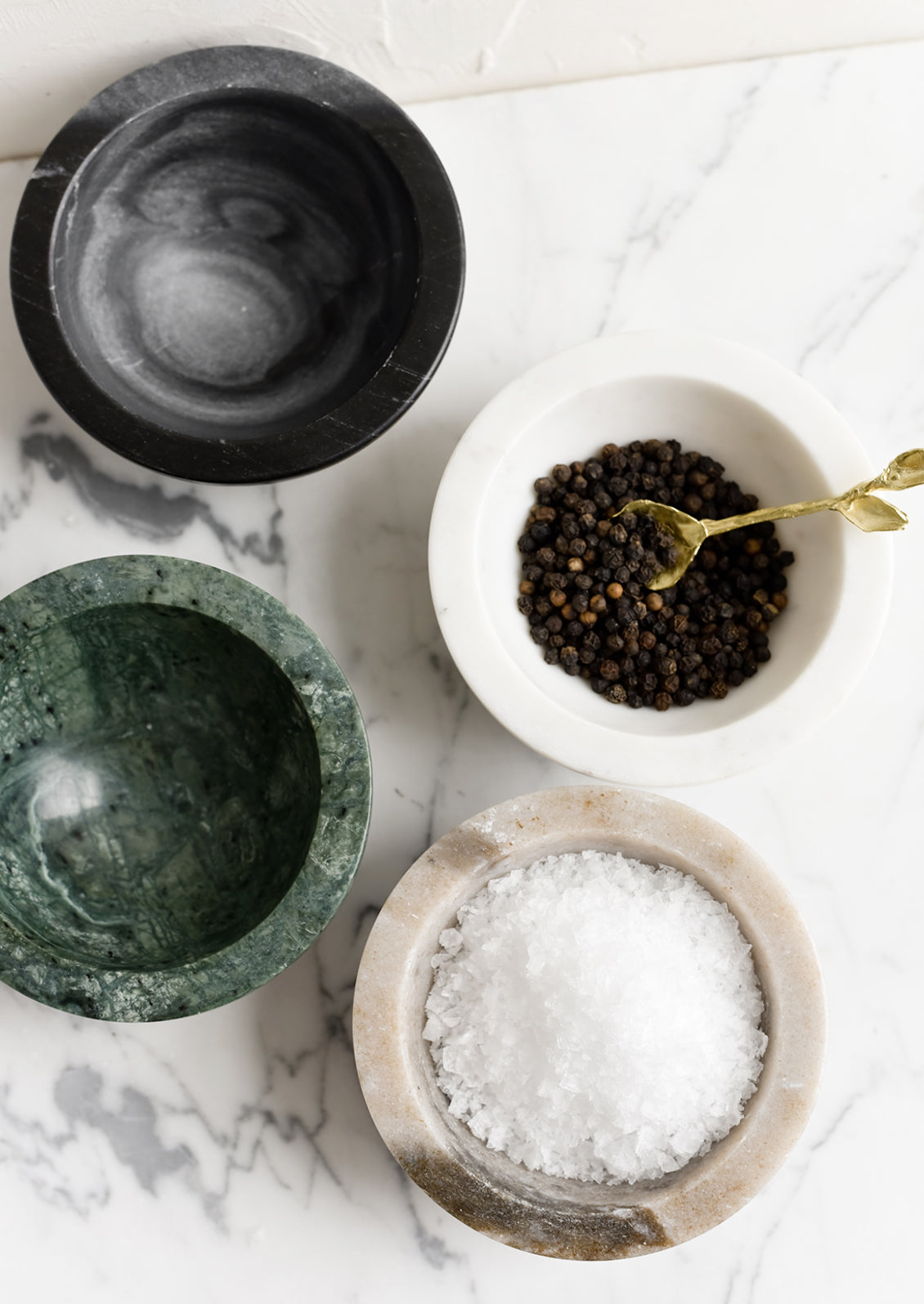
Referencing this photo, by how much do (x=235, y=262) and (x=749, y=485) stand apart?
28.5 inches

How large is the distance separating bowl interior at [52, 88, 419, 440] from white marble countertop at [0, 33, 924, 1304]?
128mm

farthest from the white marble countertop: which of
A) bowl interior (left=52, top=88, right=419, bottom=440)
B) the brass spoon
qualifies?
the brass spoon

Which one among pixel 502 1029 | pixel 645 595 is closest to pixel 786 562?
pixel 645 595

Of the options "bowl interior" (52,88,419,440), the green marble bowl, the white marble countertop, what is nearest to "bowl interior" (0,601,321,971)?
the green marble bowl

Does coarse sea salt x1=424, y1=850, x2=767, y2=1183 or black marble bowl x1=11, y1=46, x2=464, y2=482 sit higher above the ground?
black marble bowl x1=11, y1=46, x2=464, y2=482

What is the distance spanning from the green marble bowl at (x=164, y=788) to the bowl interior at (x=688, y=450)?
247mm

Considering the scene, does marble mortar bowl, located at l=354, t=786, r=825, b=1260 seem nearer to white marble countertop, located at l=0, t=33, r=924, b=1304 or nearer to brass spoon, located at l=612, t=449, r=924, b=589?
white marble countertop, located at l=0, t=33, r=924, b=1304

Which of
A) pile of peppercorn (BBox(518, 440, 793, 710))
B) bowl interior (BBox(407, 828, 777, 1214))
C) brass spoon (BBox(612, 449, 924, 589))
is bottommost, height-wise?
bowl interior (BBox(407, 828, 777, 1214))

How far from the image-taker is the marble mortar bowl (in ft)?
3.48

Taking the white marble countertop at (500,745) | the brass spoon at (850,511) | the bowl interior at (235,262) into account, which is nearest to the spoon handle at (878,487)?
the brass spoon at (850,511)

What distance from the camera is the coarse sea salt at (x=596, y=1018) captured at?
3.50 feet

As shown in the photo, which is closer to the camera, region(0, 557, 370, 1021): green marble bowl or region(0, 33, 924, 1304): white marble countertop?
region(0, 557, 370, 1021): green marble bowl

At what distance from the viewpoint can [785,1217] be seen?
126 centimetres

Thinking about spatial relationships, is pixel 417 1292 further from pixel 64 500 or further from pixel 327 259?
pixel 327 259
